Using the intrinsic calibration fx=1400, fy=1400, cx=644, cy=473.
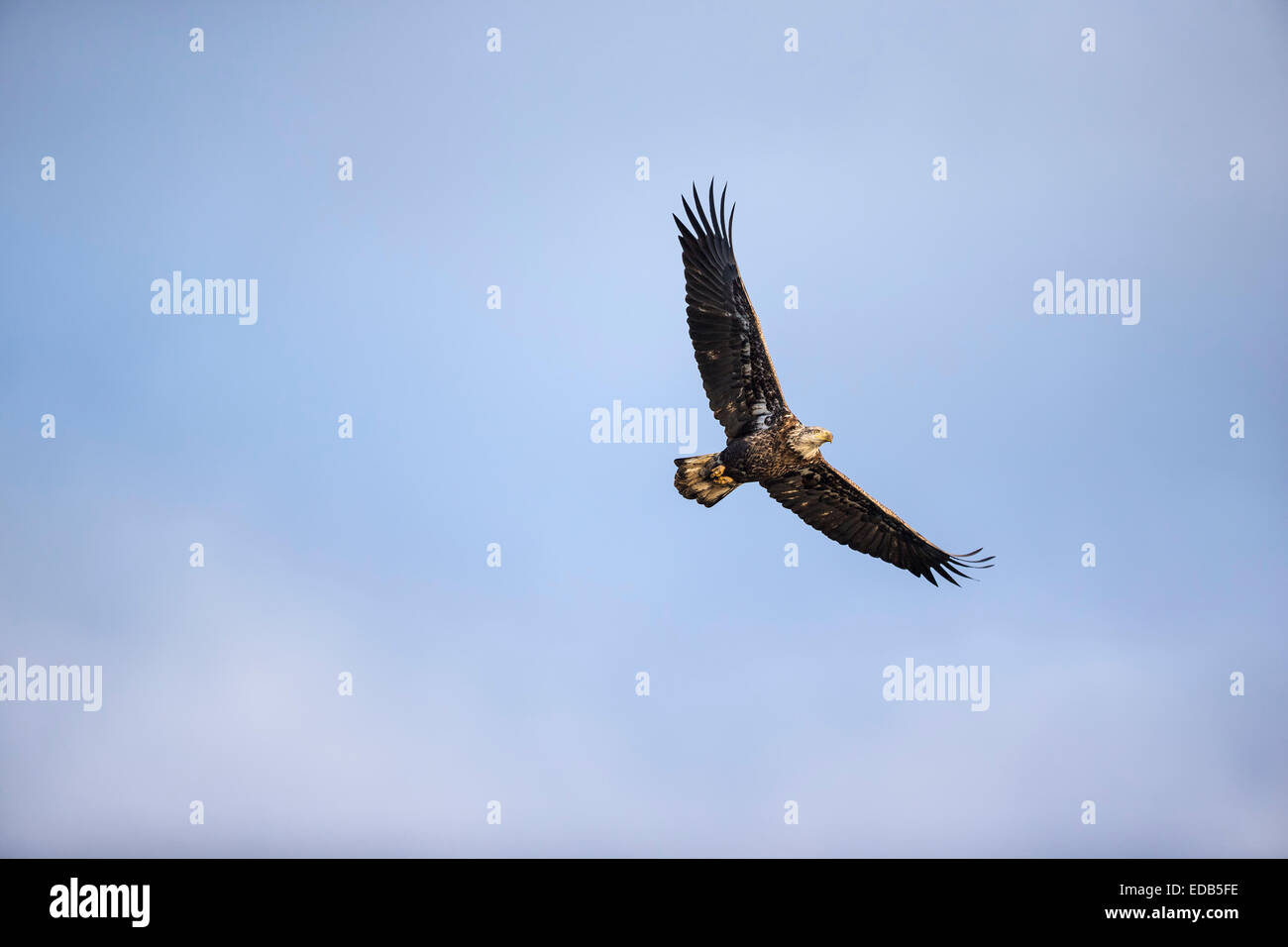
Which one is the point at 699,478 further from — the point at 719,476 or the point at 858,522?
the point at 858,522

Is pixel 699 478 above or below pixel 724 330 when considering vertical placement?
below

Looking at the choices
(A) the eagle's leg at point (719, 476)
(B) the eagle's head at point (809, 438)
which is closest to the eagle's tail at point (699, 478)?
(A) the eagle's leg at point (719, 476)

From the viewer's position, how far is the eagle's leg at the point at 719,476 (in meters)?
15.8

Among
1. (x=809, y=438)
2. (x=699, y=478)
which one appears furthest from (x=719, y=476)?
(x=809, y=438)

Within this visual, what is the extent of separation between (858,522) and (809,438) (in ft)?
6.62

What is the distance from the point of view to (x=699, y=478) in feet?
52.0

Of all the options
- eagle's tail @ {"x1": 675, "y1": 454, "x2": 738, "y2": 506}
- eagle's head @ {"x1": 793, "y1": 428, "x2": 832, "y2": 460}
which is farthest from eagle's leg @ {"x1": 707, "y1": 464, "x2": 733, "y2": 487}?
eagle's head @ {"x1": 793, "y1": 428, "x2": 832, "y2": 460}

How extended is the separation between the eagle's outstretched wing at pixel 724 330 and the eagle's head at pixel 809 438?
35cm

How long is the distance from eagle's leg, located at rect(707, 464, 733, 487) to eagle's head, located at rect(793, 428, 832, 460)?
847 mm

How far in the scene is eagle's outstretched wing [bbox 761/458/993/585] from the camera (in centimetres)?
1692
